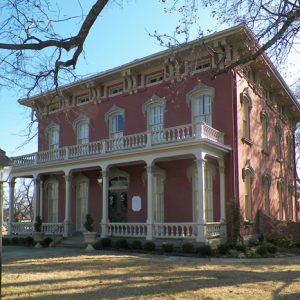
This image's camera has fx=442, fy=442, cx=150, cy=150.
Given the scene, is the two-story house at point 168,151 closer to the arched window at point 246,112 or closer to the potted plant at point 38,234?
the arched window at point 246,112

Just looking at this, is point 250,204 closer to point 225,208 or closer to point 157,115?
point 225,208

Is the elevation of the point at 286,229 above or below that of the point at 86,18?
below

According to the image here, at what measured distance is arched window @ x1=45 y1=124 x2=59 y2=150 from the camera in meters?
27.2

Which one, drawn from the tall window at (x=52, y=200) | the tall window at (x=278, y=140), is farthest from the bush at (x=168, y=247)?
the tall window at (x=278, y=140)

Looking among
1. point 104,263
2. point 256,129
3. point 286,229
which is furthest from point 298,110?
point 104,263

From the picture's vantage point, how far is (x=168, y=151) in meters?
18.4

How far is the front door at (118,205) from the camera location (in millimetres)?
22953

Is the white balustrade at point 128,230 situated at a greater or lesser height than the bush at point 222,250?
greater

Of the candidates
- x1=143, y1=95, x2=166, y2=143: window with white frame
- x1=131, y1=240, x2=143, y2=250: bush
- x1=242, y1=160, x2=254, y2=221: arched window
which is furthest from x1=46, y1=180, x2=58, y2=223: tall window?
x1=242, y1=160, x2=254, y2=221: arched window

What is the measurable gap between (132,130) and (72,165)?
354cm

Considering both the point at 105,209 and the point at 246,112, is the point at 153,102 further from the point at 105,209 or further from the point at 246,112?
the point at 105,209

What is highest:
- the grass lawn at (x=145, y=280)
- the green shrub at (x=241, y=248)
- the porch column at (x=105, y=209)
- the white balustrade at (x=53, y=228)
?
the porch column at (x=105, y=209)

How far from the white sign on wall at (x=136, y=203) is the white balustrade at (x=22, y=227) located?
19.7 feet

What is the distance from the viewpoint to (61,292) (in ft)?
28.0
